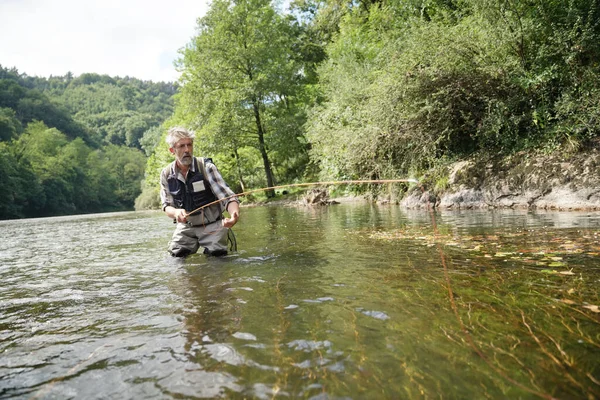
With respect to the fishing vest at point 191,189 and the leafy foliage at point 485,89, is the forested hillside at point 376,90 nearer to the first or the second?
the leafy foliage at point 485,89

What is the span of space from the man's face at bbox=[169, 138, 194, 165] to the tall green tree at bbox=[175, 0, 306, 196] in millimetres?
20406

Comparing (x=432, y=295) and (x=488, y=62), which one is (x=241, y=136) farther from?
(x=432, y=295)

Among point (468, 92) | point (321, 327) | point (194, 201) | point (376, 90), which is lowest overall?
point (321, 327)

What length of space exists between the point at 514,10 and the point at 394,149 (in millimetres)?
5795

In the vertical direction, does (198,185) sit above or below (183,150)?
below

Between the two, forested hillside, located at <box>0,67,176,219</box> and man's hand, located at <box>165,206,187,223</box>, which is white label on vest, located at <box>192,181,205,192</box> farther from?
forested hillside, located at <box>0,67,176,219</box>

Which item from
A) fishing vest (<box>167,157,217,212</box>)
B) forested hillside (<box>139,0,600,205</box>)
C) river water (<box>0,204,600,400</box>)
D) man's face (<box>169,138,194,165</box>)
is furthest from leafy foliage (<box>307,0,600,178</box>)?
man's face (<box>169,138,194,165</box>)

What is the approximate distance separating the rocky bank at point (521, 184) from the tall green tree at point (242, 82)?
14386mm

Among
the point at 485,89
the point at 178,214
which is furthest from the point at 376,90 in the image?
the point at 178,214

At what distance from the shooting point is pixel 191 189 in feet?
20.0

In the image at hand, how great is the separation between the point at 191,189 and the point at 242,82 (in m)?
22.8

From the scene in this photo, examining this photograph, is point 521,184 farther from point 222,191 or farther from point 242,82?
point 242,82

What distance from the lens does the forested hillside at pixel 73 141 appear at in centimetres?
5848

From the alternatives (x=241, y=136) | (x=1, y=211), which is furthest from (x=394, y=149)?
(x=1, y=211)
